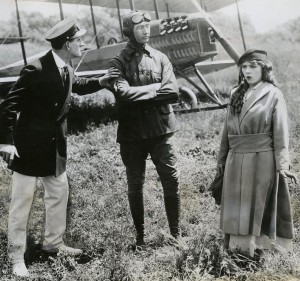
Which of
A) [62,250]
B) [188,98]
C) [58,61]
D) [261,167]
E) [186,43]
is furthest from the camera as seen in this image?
[186,43]

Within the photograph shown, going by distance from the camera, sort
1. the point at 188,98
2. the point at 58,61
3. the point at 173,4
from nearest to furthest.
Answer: the point at 58,61
the point at 188,98
the point at 173,4

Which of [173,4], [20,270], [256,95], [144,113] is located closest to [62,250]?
[20,270]

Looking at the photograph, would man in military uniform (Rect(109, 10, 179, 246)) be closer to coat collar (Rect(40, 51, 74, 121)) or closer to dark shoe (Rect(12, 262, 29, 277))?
coat collar (Rect(40, 51, 74, 121))

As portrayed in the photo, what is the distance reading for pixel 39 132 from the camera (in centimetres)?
304

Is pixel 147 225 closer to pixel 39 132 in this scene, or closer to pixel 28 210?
pixel 28 210

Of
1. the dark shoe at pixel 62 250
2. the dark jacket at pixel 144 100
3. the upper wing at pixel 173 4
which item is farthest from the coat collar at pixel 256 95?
the upper wing at pixel 173 4

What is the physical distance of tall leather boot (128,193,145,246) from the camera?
3232mm

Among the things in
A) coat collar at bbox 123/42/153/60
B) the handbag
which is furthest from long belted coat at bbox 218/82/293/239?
coat collar at bbox 123/42/153/60

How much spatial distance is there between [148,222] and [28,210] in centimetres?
114

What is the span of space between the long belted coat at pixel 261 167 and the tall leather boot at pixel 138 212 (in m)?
0.78

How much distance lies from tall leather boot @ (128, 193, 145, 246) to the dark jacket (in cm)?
47

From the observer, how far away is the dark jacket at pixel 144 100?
3121 mm

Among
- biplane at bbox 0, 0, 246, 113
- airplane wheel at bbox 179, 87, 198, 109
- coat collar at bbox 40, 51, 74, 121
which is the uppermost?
biplane at bbox 0, 0, 246, 113

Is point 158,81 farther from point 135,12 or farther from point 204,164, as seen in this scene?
point 204,164
